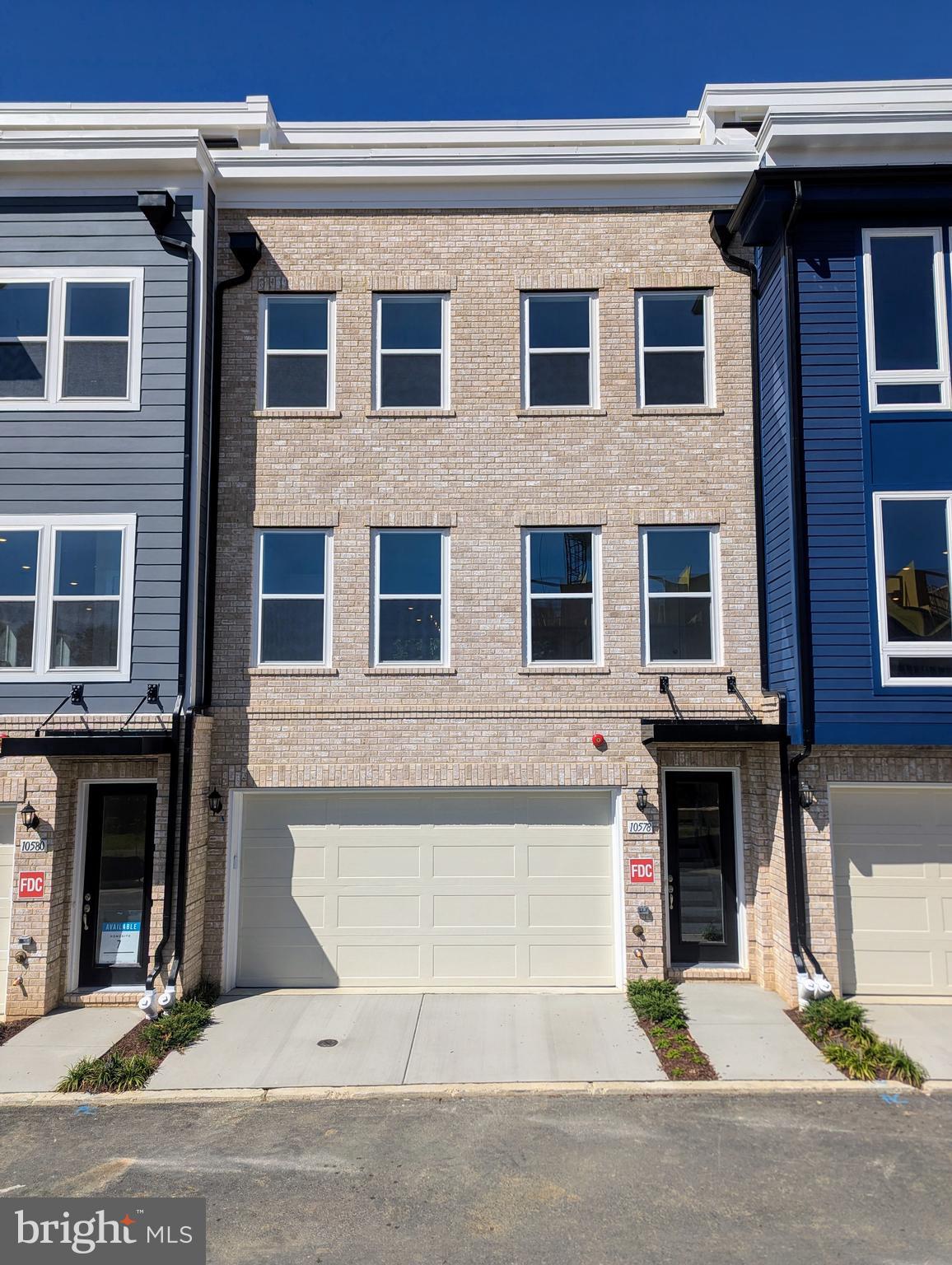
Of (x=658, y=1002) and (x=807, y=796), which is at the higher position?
(x=807, y=796)

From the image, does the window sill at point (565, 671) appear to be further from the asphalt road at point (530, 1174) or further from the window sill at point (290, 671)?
the asphalt road at point (530, 1174)

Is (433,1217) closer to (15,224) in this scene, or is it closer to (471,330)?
(471,330)

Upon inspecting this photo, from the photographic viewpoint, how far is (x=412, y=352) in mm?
11156

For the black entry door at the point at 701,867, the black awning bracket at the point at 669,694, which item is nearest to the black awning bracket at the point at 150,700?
the black awning bracket at the point at 669,694

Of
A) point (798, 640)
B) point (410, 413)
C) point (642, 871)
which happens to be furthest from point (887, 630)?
point (410, 413)

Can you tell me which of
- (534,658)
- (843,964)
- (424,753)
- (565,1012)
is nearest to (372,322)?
(534,658)

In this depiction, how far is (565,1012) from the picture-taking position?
9.52 meters

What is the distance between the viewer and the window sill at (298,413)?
10.9 m

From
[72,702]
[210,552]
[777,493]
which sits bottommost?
[72,702]

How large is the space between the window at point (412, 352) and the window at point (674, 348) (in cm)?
253

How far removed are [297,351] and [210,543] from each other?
8.96 feet

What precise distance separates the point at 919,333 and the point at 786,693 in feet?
14.4

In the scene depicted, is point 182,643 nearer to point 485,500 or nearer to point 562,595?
point 485,500

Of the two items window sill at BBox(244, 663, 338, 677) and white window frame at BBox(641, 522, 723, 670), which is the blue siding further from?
window sill at BBox(244, 663, 338, 677)
